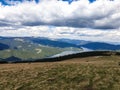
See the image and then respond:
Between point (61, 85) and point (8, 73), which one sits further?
point (8, 73)

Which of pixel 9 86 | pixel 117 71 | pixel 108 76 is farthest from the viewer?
pixel 117 71

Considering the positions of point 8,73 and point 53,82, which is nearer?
point 53,82

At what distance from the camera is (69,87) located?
2250 inches

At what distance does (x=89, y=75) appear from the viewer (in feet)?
225

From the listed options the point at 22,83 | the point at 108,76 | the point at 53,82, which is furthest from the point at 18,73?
the point at 108,76

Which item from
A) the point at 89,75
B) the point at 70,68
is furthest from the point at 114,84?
the point at 70,68

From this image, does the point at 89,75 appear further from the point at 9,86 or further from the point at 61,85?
the point at 9,86

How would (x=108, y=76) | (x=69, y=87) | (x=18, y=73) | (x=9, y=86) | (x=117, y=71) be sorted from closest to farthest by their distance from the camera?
(x=69, y=87) → (x=9, y=86) → (x=108, y=76) → (x=117, y=71) → (x=18, y=73)

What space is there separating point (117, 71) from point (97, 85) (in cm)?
1744

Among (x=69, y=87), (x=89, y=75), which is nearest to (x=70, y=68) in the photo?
(x=89, y=75)

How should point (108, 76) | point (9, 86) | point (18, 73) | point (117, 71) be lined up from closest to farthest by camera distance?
point (9, 86) < point (108, 76) < point (117, 71) < point (18, 73)

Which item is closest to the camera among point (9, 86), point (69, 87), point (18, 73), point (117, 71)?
point (69, 87)

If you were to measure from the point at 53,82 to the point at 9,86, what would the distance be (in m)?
12.3

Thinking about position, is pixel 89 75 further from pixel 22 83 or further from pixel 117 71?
pixel 22 83
